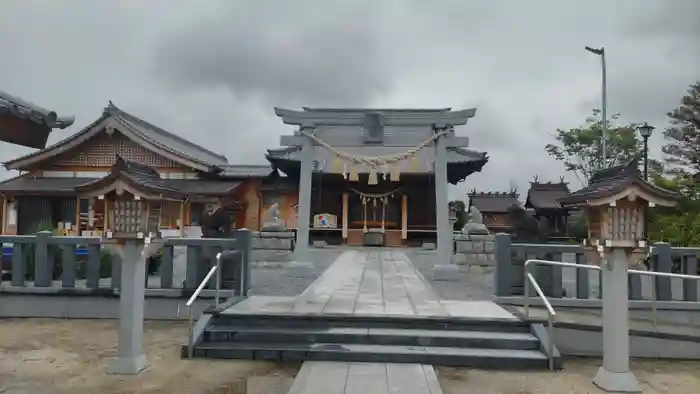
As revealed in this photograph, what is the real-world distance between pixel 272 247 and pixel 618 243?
11871 mm

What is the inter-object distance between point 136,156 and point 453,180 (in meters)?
15.5

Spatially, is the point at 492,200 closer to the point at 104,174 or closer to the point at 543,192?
the point at 543,192

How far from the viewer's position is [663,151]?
850 inches

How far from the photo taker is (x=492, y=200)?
137ft

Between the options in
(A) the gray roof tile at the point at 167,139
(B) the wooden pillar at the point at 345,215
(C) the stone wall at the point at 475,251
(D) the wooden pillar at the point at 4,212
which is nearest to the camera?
(C) the stone wall at the point at 475,251

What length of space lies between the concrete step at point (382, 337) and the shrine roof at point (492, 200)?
3371cm

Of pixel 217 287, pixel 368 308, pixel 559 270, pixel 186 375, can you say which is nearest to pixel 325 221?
pixel 559 270

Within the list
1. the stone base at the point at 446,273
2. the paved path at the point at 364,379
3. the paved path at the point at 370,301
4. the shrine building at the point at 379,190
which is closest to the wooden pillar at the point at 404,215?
the shrine building at the point at 379,190

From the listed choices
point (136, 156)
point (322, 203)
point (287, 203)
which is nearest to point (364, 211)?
point (322, 203)

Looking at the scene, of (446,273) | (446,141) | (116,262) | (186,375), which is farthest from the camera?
(446,141)

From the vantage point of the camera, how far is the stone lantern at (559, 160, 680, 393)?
5.11m

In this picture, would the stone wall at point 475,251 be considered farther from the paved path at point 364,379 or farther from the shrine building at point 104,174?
the shrine building at point 104,174

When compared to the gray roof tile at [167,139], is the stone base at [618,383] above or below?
below

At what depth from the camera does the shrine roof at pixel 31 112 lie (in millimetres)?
3771
